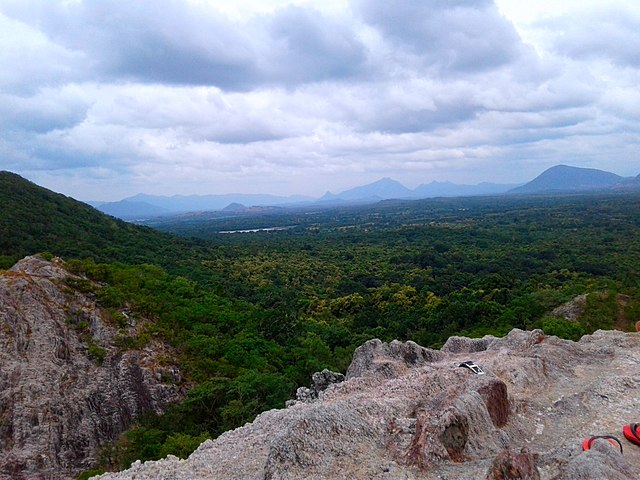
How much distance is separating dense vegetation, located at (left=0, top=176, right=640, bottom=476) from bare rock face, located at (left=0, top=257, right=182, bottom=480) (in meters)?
1.11

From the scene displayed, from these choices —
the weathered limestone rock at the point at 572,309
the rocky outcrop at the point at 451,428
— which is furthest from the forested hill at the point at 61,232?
the weathered limestone rock at the point at 572,309

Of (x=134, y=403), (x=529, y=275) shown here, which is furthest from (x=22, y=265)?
(x=529, y=275)

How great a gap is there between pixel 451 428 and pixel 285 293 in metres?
42.3

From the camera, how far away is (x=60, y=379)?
21484mm

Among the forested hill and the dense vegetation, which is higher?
the forested hill

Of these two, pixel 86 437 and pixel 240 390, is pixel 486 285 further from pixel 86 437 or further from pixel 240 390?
pixel 86 437

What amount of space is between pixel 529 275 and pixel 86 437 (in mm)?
52392

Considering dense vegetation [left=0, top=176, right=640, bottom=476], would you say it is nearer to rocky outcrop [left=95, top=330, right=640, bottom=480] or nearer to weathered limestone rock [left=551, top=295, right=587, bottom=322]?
weathered limestone rock [left=551, top=295, right=587, bottom=322]

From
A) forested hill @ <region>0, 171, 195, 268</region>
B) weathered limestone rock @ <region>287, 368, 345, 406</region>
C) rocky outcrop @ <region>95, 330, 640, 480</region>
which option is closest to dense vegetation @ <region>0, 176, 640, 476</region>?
forested hill @ <region>0, 171, 195, 268</region>

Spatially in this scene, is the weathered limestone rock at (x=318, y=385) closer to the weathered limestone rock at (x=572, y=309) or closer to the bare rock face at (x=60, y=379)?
the bare rock face at (x=60, y=379)

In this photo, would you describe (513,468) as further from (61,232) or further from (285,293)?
(61,232)

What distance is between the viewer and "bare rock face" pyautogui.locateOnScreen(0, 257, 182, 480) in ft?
62.4

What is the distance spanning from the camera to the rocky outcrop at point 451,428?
356 inches

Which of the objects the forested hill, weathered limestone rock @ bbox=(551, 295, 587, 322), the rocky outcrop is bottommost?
weathered limestone rock @ bbox=(551, 295, 587, 322)
